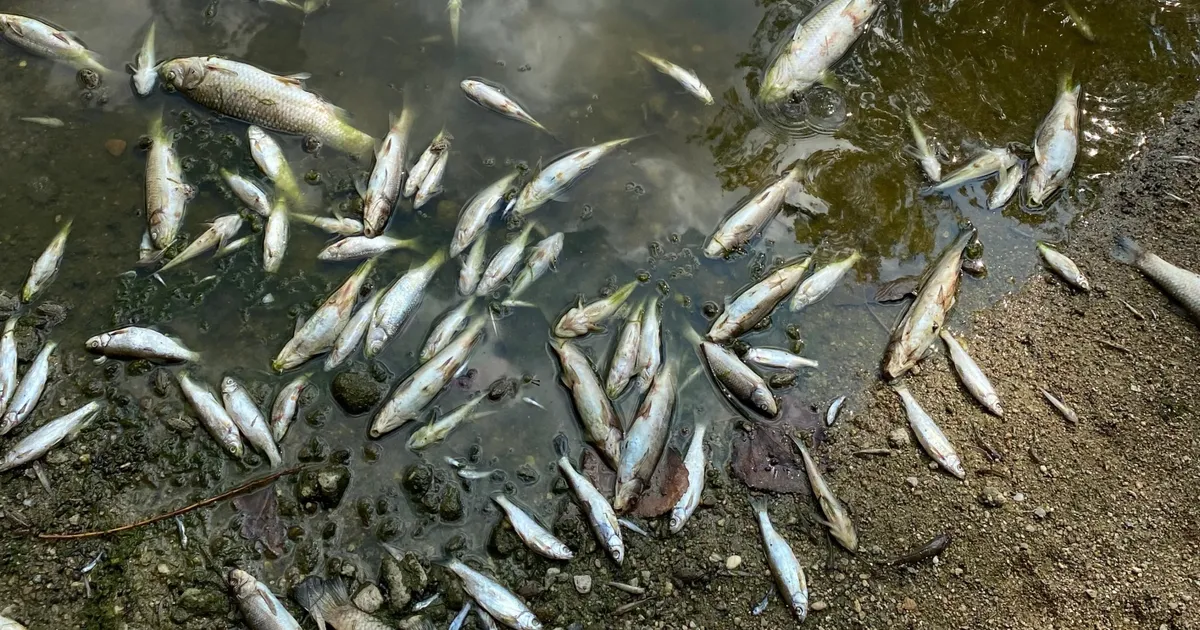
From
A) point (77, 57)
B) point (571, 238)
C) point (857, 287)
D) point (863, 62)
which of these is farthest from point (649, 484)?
point (77, 57)

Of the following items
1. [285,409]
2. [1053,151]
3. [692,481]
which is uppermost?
[1053,151]

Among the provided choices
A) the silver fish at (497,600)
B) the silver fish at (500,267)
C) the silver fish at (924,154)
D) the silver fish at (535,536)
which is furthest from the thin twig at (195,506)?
the silver fish at (924,154)

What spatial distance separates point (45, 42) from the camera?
4832mm

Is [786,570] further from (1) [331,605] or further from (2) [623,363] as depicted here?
(1) [331,605]

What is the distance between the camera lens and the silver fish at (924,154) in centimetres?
487

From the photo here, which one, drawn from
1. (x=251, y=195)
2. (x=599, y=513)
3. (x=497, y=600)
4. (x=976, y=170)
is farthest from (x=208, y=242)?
(x=976, y=170)

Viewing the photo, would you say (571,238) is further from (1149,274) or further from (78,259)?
(1149,274)

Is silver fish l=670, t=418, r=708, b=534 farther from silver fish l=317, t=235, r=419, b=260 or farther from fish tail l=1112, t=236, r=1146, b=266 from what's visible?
fish tail l=1112, t=236, r=1146, b=266

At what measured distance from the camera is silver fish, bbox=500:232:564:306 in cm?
452

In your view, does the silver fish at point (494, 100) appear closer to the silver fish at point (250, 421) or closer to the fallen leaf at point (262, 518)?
the silver fish at point (250, 421)

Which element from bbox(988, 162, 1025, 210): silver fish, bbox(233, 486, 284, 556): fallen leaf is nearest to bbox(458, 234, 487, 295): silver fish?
bbox(233, 486, 284, 556): fallen leaf

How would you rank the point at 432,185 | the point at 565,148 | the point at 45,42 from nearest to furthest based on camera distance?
the point at 432,185, the point at 45,42, the point at 565,148

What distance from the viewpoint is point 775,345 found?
455 centimetres

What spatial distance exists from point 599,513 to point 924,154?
4009 millimetres
